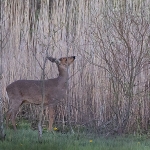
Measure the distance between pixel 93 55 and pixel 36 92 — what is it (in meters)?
1.46

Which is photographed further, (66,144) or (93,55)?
(93,55)

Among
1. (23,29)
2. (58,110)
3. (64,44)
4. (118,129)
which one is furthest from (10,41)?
(118,129)

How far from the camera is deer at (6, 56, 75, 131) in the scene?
29.4 ft

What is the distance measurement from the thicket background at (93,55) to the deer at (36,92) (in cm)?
37

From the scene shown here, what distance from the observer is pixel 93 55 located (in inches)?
378

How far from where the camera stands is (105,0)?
9.57m

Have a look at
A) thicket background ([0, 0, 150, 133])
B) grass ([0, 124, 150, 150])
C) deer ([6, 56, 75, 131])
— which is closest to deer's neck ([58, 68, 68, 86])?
deer ([6, 56, 75, 131])

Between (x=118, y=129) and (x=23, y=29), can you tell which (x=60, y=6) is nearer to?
(x=23, y=29)

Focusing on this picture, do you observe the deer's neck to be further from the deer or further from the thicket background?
the thicket background

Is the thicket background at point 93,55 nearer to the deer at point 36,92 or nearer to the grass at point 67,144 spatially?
the deer at point 36,92

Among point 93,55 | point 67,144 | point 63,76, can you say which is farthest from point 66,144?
point 93,55

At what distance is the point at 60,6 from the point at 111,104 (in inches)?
107

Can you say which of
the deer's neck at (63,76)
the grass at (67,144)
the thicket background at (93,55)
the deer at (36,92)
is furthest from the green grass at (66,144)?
the deer's neck at (63,76)

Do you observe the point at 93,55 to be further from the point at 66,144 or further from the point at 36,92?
the point at 66,144
